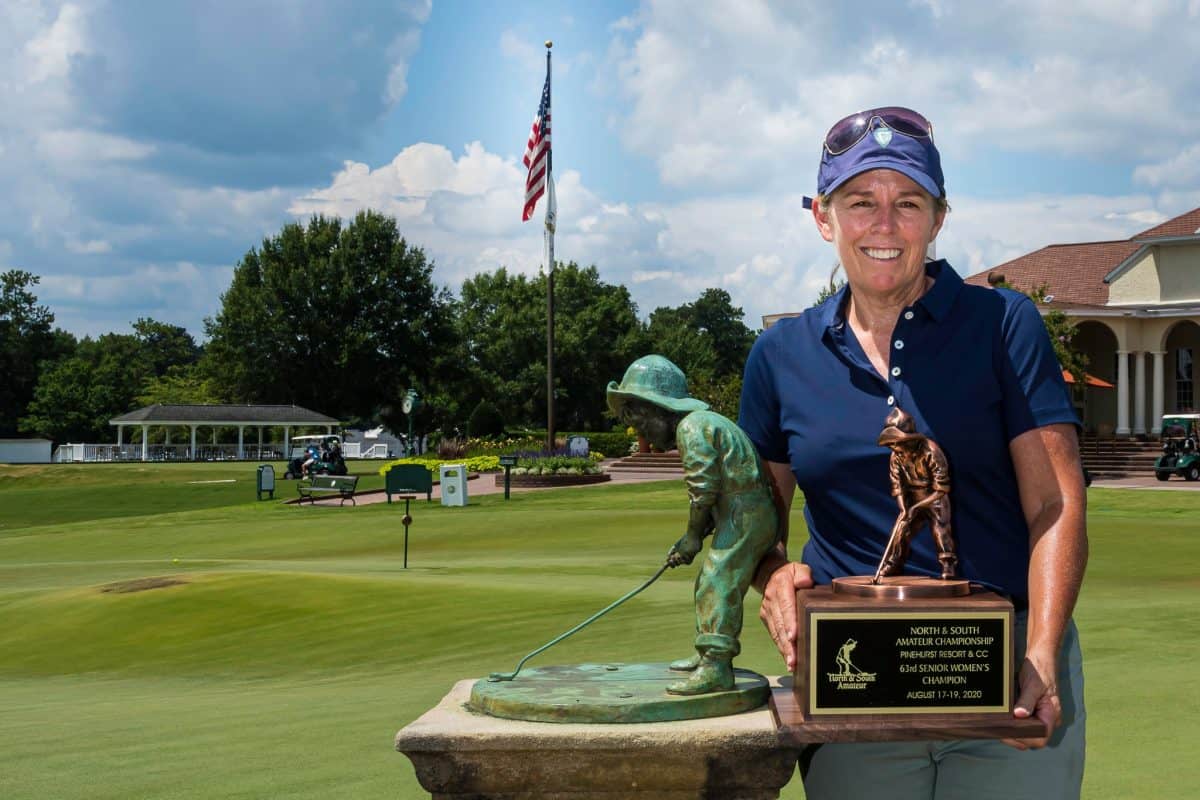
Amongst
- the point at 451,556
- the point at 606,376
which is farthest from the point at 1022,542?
the point at 606,376

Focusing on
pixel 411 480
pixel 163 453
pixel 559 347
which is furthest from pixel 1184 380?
pixel 163 453

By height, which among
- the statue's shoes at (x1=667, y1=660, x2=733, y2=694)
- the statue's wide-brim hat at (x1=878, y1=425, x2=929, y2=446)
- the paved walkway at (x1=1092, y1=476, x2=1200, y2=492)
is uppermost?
the statue's wide-brim hat at (x1=878, y1=425, x2=929, y2=446)

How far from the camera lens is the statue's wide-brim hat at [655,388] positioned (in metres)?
3.11

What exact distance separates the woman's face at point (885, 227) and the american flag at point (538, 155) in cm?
3370

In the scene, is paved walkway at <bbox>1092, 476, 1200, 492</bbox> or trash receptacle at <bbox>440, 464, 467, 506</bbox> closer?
trash receptacle at <bbox>440, 464, 467, 506</bbox>

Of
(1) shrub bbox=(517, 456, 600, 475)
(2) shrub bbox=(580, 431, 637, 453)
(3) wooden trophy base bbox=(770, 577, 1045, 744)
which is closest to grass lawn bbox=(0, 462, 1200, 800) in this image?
(3) wooden trophy base bbox=(770, 577, 1045, 744)

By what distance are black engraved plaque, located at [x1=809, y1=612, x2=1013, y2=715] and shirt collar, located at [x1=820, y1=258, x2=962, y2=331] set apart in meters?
0.76

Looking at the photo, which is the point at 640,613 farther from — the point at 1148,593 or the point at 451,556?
the point at 451,556

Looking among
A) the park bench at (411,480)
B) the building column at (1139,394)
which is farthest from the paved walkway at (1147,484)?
the park bench at (411,480)

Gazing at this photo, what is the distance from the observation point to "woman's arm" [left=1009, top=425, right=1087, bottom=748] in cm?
265

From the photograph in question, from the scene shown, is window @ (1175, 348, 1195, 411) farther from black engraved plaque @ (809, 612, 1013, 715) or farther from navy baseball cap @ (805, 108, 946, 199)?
black engraved plaque @ (809, 612, 1013, 715)

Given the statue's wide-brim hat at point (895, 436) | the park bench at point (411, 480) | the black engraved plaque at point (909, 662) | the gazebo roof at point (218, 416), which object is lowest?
the park bench at point (411, 480)

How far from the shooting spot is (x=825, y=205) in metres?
3.04

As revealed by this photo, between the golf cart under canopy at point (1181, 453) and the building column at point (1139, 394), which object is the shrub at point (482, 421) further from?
the golf cart under canopy at point (1181, 453)
